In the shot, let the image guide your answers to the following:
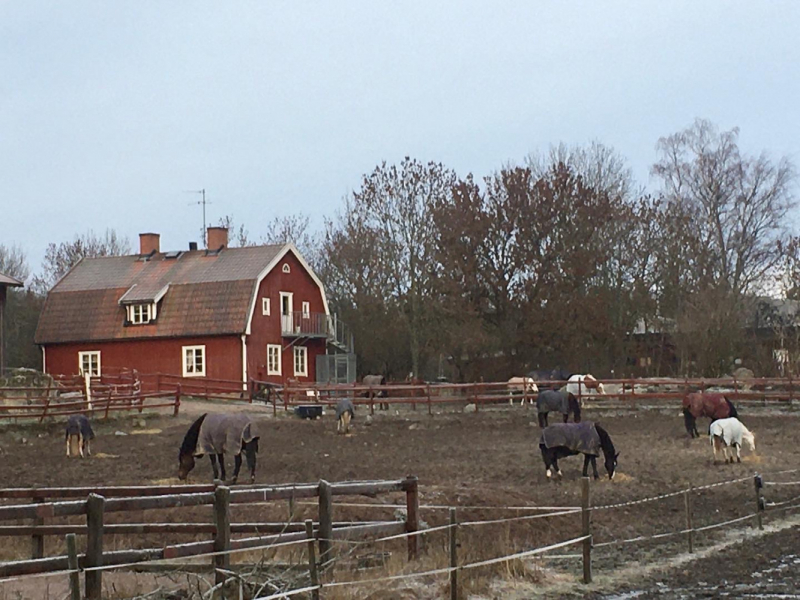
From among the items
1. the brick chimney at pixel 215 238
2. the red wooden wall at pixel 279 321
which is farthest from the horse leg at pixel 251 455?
the brick chimney at pixel 215 238

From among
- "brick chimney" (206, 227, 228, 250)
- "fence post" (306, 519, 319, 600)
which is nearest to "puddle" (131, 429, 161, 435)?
"brick chimney" (206, 227, 228, 250)

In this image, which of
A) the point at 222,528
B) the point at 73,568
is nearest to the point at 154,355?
the point at 222,528

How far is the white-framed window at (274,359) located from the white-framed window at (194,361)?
2.65 m

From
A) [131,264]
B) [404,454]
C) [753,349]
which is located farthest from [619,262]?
[404,454]

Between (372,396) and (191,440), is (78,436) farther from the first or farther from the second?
(372,396)

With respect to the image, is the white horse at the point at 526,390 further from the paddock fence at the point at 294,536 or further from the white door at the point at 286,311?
the paddock fence at the point at 294,536

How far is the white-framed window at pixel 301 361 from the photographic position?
48.8 meters

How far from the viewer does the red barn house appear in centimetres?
4478

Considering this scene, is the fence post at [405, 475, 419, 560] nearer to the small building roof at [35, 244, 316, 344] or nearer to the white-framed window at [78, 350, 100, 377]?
the small building roof at [35, 244, 316, 344]

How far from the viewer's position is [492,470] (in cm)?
2011

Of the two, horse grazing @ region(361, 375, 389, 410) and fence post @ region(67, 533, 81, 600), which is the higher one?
horse grazing @ region(361, 375, 389, 410)

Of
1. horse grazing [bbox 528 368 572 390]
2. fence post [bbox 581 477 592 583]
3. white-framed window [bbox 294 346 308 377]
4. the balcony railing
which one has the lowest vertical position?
fence post [bbox 581 477 592 583]

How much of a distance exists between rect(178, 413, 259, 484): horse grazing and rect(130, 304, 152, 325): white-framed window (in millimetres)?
27574

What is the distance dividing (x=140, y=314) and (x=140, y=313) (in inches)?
1.5
